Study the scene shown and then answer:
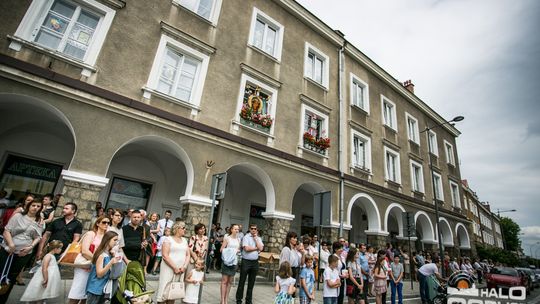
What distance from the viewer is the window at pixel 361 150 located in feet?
49.5

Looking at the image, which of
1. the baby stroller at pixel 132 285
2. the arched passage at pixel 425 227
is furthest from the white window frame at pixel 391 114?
the baby stroller at pixel 132 285

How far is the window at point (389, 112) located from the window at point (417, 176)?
3236 millimetres

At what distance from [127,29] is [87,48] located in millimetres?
1385

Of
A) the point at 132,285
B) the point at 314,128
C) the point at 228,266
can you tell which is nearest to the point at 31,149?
the point at 132,285

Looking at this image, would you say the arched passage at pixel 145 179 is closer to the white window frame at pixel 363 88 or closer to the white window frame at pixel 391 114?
the white window frame at pixel 363 88

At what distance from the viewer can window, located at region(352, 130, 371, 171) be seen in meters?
15.1

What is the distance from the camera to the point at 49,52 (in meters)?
7.29

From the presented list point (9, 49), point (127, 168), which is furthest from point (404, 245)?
point (9, 49)

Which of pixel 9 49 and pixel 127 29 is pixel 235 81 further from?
pixel 9 49

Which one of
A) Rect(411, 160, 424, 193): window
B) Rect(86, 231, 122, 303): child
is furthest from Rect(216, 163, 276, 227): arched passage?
Rect(411, 160, 424, 193): window

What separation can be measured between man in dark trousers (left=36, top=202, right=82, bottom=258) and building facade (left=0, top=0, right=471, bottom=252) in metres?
1.73

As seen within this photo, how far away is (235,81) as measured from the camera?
10844mm

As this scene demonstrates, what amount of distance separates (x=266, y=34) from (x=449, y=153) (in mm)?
21661

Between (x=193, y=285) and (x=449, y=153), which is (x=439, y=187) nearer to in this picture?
(x=449, y=153)
